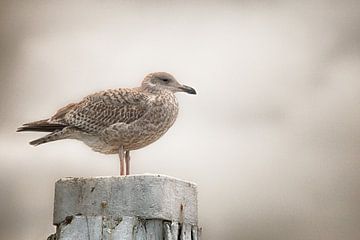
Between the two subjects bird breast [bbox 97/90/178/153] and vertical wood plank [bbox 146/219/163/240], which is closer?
vertical wood plank [bbox 146/219/163/240]

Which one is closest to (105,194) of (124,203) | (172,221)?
(124,203)

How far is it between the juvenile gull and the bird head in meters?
0.07

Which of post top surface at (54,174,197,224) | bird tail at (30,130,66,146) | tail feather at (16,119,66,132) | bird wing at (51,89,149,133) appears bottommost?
post top surface at (54,174,197,224)

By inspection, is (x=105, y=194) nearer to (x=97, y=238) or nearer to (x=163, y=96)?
(x=97, y=238)

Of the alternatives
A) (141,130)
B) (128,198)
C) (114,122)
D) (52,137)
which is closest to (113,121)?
(114,122)

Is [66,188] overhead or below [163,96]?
below

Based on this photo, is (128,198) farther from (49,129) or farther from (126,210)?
(49,129)

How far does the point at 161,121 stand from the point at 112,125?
20 cm

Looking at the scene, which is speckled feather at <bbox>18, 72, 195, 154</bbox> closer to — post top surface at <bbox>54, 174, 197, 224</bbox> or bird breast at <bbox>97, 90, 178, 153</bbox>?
bird breast at <bbox>97, 90, 178, 153</bbox>

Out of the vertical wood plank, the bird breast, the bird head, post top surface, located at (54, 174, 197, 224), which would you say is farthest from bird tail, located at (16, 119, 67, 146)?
the vertical wood plank

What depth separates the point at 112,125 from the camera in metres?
2.62

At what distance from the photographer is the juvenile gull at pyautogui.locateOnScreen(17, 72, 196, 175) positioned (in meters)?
2.61

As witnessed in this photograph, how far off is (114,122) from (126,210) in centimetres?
91

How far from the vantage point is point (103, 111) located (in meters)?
2.64
